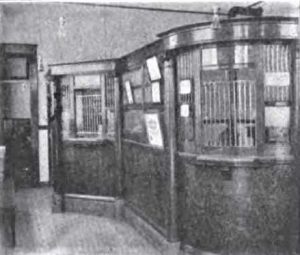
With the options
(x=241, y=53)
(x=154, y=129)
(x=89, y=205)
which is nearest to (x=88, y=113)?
(x=89, y=205)

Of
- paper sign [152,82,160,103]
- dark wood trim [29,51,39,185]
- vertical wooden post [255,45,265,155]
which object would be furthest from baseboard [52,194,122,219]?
vertical wooden post [255,45,265,155]

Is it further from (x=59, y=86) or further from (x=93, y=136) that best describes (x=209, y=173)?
(x=59, y=86)

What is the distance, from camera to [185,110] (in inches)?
148

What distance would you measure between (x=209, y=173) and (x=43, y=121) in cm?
507

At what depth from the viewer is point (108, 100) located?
559cm

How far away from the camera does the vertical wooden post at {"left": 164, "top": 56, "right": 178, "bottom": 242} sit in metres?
3.83

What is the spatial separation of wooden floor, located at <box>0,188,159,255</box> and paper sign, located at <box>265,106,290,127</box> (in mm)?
1707

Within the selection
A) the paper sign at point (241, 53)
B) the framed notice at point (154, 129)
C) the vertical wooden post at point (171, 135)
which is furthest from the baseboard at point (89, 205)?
the paper sign at point (241, 53)

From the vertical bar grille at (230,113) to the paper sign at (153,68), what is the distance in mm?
683

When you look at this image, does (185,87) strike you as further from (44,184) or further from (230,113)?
(44,184)

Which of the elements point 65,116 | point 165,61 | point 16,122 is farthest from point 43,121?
point 165,61

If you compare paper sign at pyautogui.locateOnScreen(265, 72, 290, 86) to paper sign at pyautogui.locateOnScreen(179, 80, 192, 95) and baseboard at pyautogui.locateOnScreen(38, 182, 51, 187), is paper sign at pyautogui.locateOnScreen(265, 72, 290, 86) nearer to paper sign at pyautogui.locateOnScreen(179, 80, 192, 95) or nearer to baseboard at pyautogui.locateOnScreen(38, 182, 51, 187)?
paper sign at pyautogui.locateOnScreen(179, 80, 192, 95)

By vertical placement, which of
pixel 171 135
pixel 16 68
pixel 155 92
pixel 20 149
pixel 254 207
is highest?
pixel 16 68

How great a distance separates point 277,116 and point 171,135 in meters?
0.94
